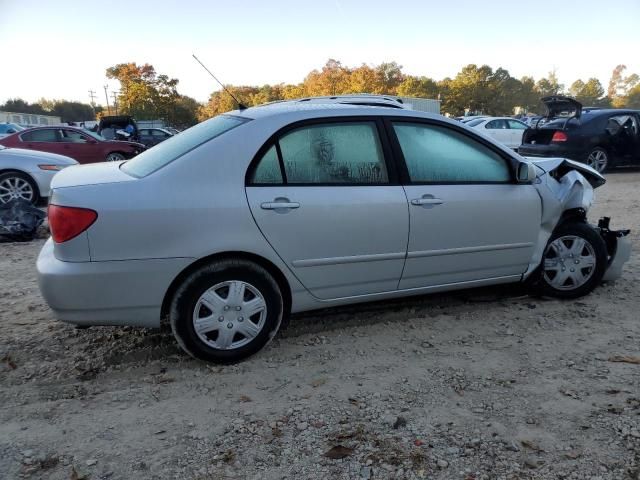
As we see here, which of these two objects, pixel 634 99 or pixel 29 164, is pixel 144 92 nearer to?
pixel 29 164

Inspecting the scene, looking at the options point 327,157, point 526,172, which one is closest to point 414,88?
point 526,172

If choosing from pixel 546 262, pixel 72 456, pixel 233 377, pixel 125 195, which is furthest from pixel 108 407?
pixel 546 262

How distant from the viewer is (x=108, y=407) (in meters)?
2.64

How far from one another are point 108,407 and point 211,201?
1.25m

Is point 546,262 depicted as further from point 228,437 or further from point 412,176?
point 228,437

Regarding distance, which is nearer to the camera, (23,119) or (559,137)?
(559,137)

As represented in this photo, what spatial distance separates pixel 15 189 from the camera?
7602mm

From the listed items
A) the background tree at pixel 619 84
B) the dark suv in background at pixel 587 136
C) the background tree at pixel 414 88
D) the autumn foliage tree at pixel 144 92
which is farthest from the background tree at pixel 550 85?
the dark suv in background at pixel 587 136

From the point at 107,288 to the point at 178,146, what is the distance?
3.39 ft

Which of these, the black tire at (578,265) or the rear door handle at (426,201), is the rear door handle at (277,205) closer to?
the rear door handle at (426,201)

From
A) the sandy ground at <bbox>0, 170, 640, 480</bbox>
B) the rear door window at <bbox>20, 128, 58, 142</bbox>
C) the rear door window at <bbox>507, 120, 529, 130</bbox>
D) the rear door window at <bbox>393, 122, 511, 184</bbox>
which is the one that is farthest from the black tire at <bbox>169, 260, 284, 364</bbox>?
the rear door window at <bbox>507, 120, 529, 130</bbox>

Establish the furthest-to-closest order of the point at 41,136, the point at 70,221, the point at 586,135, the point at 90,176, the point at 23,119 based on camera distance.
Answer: the point at 23,119
the point at 41,136
the point at 586,135
the point at 90,176
the point at 70,221

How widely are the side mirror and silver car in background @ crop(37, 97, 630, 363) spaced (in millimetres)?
11

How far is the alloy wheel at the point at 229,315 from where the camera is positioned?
2911 mm
